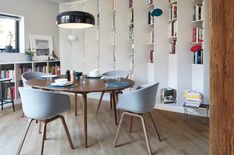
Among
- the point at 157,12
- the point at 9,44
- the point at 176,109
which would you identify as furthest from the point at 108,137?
the point at 9,44

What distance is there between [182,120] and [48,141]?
6.98 ft

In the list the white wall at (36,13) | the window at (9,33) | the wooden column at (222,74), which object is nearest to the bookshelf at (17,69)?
the window at (9,33)

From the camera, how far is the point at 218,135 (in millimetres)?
939

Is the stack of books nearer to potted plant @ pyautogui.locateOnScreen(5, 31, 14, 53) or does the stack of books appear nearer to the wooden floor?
the wooden floor

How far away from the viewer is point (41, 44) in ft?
18.4

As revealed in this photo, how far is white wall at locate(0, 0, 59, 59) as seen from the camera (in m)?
4.89

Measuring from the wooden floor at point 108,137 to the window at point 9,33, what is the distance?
5.67ft

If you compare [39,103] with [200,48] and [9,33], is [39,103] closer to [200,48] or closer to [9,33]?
[200,48]

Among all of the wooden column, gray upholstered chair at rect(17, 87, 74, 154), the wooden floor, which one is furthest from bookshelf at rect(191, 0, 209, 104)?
the wooden column

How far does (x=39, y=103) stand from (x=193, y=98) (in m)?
2.49

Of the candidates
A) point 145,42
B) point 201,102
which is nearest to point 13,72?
point 145,42

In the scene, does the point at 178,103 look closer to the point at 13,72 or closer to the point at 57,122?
the point at 57,122

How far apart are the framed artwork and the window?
346mm

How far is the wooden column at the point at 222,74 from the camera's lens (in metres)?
0.89
